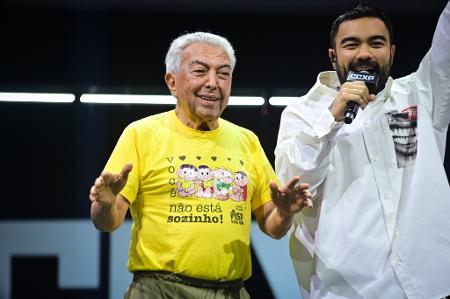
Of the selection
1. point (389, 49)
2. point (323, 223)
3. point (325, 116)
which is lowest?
point (323, 223)

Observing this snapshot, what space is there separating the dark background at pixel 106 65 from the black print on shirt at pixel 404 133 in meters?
1.88

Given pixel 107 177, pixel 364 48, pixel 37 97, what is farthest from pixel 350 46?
pixel 37 97

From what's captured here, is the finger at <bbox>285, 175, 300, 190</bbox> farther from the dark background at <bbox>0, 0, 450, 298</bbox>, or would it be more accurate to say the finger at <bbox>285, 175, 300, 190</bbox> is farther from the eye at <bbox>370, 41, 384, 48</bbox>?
the dark background at <bbox>0, 0, 450, 298</bbox>

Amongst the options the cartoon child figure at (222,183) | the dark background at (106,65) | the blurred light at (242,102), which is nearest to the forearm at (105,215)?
the cartoon child figure at (222,183)

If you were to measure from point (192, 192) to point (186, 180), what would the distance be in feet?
0.11

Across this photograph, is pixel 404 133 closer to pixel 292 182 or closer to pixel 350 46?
pixel 350 46

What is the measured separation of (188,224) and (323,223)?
1.18 feet

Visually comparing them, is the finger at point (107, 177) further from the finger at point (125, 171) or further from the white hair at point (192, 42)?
the white hair at point (192, 42)

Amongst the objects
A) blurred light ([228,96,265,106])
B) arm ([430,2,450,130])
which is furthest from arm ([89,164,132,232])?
blurred light ([228,96,265,106])

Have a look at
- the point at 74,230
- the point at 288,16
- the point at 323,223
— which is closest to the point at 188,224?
the point at 323,223

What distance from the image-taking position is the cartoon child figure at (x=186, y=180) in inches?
74.5

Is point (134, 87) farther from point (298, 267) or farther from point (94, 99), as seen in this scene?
point (298, 267)

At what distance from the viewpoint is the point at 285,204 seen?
1854 millimetres

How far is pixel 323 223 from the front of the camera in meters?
1.94
